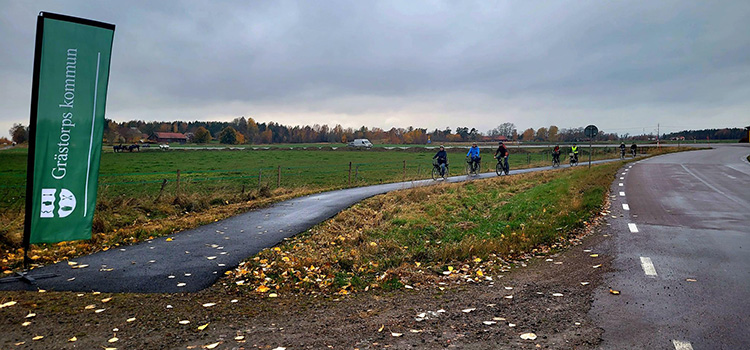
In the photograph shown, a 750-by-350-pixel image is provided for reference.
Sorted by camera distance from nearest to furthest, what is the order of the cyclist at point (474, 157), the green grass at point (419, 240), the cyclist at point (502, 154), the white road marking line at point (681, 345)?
the white road marking line at point (681, 345) → the green grass at point (419, 240) → the cyclist at point (502, 154) → the cyclist at point (474, 157)

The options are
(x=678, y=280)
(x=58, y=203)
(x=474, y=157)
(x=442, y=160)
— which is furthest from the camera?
(x=474, y=157)

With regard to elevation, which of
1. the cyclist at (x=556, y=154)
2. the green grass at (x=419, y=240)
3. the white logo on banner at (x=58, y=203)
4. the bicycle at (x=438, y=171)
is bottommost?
the green grass at (x=419, y=240)

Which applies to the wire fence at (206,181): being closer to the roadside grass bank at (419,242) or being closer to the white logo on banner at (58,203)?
the white logo on banner at (58,203)

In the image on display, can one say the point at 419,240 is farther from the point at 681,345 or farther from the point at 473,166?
the point at 473,166

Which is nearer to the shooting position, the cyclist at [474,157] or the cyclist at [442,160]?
the cyclist at [442,160]

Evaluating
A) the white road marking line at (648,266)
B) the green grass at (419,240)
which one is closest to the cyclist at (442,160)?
the green grass at (419,240)

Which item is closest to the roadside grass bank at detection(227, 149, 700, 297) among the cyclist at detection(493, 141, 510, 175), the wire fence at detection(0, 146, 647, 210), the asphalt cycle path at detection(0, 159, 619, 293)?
the asphalt cycle path at detection(0, 159, 619, 293)

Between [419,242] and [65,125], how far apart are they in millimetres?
7022

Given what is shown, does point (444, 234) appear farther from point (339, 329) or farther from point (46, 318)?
point (46, 318)

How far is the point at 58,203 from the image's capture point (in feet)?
23.0

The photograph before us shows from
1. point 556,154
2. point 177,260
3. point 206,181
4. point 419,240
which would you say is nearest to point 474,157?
point 556,154

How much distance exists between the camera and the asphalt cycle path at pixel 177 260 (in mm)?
6473

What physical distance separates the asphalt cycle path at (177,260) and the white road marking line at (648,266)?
20.9 ft

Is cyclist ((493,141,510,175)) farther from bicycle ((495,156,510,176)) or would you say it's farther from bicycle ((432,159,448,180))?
bicycle ((432,159,448,180))
